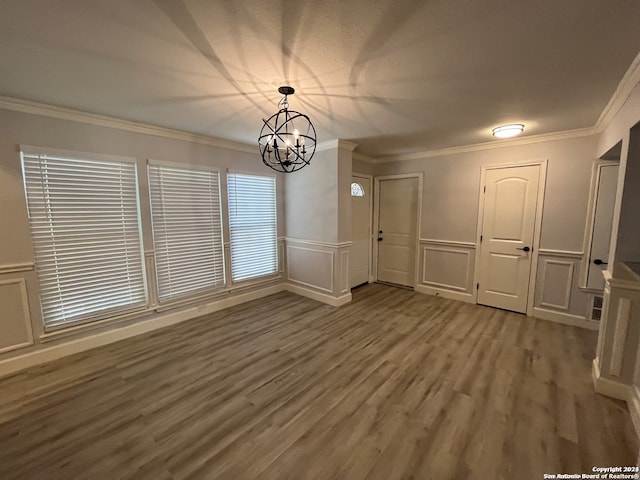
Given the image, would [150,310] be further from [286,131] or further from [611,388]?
[611,388]

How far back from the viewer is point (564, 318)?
3.47 meters

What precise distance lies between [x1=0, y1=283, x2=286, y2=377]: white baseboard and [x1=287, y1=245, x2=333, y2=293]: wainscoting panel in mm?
902

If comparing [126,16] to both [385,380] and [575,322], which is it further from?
[575,322]

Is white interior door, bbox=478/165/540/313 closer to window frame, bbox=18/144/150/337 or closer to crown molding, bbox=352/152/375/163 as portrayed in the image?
crown molding, bbox=352/152/375/163

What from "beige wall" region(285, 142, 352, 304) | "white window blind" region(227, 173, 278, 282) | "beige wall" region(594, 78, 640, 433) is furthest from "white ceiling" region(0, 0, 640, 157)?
"white window blind" region(227, 173, 278, 282)

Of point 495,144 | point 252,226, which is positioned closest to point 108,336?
point 252,226

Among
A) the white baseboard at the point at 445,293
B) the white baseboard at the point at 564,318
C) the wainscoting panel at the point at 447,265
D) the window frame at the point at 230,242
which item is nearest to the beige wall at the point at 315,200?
the window frame at the point at 230,242

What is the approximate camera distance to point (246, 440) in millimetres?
1743

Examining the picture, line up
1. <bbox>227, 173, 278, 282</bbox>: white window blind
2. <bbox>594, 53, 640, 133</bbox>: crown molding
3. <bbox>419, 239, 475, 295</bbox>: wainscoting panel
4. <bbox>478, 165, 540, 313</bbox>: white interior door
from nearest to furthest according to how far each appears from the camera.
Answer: <bbox>594, 53, 640, 133</bbox>: crown molding
<bbox>478, 165, 540, 313</bbox>: white interior door
<bbox>227, 173, 278, 282</bbox>: white window blind
<bbox>419, 239, 475, 295</bbox>: wainscoting panel

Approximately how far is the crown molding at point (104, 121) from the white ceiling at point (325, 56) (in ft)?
0.42

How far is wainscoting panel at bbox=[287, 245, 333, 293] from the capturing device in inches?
164

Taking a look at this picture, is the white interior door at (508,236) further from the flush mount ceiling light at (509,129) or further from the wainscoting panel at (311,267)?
the wainscoting panel at (311,267)

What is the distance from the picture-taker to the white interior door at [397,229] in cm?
487

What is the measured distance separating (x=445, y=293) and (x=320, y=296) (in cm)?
212
